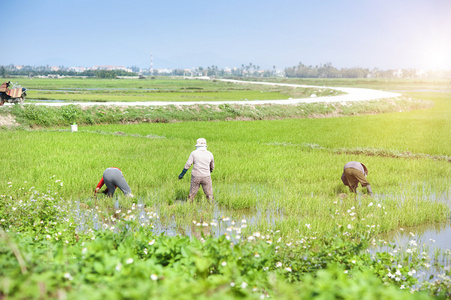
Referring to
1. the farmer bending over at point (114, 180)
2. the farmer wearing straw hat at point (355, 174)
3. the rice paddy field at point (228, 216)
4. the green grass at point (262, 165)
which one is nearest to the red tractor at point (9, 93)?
the rice paddy field at point (228, 216)

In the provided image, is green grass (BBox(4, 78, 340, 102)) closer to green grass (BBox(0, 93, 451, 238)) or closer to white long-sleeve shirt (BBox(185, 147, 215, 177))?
green grass (BBox(0, 93, 451, 238))

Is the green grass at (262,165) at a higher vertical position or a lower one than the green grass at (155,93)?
lower

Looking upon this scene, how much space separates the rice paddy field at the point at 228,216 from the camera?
2.57 m

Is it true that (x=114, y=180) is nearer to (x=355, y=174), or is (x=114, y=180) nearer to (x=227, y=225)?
(x=227, y=225)

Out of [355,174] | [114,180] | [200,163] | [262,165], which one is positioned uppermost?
[200,163]

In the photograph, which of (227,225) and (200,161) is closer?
(227,225)

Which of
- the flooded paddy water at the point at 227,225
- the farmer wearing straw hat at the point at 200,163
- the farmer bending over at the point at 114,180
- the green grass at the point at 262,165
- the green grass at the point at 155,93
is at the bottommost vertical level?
the flooded paddy water at the point at 227,225

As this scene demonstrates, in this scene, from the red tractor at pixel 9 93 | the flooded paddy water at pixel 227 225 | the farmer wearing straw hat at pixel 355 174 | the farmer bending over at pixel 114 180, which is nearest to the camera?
the flooded paddy water at pixel 227 225

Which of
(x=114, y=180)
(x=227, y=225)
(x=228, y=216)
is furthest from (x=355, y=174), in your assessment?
(x=114, y=180)

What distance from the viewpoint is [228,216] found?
6.75 m

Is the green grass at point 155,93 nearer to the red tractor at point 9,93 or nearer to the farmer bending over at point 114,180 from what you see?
the red tractor at point 9,93

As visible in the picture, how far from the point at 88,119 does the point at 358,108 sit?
17.6 metres

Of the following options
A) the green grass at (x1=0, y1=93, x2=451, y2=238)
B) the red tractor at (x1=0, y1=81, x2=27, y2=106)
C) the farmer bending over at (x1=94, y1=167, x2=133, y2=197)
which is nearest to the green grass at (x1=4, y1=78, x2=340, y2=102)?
the red tractor at (x1=0, y1=81, x2=27, y2=106)

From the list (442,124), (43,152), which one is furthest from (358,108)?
(43,152)
